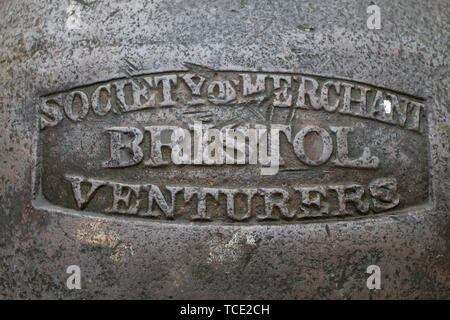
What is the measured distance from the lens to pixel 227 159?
5.14 ft

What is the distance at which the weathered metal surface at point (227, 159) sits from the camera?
1.56 m

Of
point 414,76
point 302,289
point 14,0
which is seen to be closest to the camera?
point 302,289

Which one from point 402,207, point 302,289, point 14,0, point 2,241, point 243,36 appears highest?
point 14,0

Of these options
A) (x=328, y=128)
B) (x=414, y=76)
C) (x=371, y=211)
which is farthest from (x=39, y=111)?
(x=414, y=76)

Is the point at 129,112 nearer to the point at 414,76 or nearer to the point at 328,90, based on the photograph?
the point at 328,90

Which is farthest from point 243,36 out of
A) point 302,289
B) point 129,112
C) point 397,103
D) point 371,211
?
point 302,289

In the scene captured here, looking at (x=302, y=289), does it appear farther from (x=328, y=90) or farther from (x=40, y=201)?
(x=40, y=201)

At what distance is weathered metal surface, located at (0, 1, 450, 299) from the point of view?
1558 millimetres

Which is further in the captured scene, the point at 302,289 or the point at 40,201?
the point at 40,201

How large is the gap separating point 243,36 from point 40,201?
0.81 m

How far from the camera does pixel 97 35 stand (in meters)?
1.67

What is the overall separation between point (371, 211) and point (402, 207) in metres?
0.10

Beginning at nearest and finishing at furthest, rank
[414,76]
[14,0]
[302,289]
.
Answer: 1. [302,289]
2. [414,76]
3. [14,0]

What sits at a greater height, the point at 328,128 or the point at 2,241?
the point at 328,128
